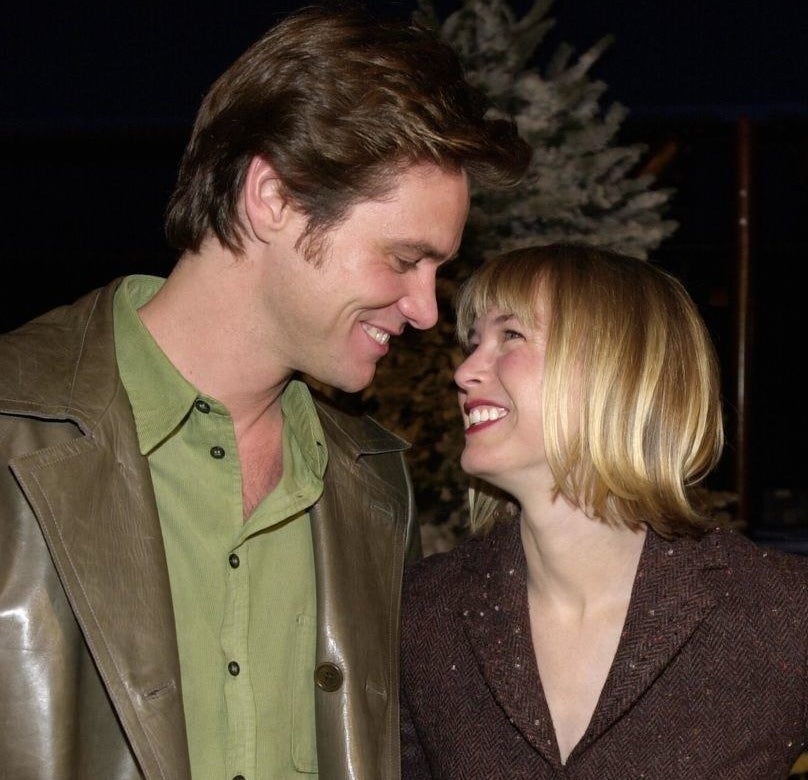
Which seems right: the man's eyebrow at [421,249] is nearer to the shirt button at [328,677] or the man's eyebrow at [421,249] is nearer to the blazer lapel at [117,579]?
the blazer lapel at [117,579]

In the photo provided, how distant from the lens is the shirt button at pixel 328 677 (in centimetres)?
184

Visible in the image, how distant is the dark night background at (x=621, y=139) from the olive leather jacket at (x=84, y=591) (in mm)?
3761

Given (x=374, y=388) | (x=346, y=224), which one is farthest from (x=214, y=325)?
(x=374, y=388)

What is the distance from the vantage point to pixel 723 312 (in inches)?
224

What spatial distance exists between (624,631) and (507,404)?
42 cm

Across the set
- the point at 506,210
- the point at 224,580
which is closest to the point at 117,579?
the point at 224,580

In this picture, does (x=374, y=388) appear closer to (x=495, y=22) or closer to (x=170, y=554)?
(x=495, y=22)

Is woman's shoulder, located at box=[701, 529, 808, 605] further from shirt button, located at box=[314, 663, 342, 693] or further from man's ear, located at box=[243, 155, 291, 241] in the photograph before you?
man's ear, located at box=[243, 155, 291, 241]

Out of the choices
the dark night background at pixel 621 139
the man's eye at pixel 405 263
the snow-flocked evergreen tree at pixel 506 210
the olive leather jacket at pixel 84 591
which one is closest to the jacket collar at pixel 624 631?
the olive leather jacket at pixel 84 591

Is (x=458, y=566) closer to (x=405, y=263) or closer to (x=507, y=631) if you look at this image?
(x=507, y=631)

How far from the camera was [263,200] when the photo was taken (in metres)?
1.91

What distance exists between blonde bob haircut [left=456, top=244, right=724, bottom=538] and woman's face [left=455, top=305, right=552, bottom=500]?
0.07 feet

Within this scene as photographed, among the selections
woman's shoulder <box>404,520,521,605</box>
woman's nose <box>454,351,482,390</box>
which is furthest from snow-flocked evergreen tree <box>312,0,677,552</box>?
woman's nose <box>454,351,482,390</box>

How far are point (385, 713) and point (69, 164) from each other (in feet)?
14.0
